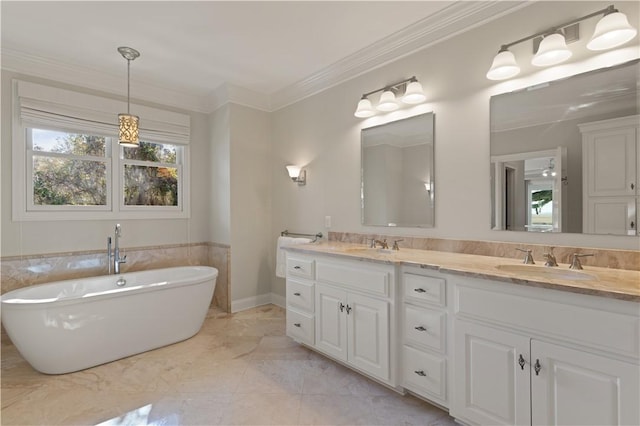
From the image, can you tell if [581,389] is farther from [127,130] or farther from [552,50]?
[127,130]

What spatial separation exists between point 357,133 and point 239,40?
1292 millimetres

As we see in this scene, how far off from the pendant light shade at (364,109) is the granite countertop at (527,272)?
1.22 meters

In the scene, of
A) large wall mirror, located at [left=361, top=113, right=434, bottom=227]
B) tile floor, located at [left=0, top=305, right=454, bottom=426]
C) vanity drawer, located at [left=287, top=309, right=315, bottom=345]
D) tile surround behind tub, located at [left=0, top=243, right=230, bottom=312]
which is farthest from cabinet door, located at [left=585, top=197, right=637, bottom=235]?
tile surround behind tub, located at [left=0, top=243, right=230, bottom=312]

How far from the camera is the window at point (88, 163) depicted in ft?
9.48

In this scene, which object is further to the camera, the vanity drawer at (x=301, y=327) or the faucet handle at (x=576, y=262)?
the vanity drawer at (x=301, y=327)

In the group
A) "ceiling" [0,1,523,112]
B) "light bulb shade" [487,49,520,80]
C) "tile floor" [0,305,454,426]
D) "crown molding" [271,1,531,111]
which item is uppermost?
"ceiling" [0,1,523,112]

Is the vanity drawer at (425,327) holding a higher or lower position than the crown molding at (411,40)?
lower

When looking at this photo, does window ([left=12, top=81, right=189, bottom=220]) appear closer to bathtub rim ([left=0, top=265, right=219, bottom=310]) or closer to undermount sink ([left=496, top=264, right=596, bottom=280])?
bathtub rim ([left=0, top=265, right=219, bottom=310])

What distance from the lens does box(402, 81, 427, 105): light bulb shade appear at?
2395 mm

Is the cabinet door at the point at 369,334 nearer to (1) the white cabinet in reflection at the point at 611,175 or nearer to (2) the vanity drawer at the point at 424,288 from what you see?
(2) the vanity drawer at the point at 424,288

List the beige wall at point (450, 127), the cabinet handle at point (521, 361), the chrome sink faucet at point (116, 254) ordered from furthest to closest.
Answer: the chrome sink faucet at point (116, 254), the beige wall at point (450, 127), the cabinet handle at point (521, 361)

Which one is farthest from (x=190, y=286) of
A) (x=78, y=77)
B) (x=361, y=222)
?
(x=78, y=77)

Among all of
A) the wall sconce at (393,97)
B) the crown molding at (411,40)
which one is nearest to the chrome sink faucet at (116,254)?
the crown molding at (411,40)

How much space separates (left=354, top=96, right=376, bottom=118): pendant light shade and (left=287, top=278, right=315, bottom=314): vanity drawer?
1543 millimetres
